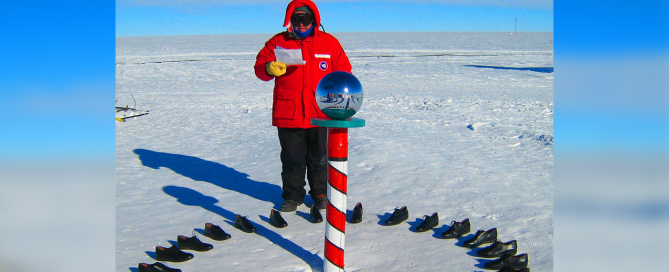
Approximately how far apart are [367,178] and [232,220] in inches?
60.3

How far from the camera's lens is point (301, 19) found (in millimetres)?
3805

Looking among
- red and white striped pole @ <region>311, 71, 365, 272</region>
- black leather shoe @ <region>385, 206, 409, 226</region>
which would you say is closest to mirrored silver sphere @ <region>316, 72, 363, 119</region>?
red and white striped pole @ <region>311, 71, 365, 272</region>

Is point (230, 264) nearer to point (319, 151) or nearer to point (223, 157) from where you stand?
point (319, 151)

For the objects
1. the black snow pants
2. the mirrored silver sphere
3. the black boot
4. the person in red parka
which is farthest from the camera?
the black snow pants

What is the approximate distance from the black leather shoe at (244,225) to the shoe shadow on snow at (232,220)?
1.4 inches

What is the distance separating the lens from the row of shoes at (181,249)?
9.73 ft

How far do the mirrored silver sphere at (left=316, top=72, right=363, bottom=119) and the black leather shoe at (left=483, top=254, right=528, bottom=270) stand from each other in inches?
50.3

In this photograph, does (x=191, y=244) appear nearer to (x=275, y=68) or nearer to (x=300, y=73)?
(x=275, y=68)

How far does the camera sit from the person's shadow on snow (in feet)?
15.6

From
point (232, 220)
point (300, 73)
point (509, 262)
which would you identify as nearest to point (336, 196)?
point (509, 262)

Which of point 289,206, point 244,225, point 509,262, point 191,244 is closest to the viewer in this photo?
point 509,262

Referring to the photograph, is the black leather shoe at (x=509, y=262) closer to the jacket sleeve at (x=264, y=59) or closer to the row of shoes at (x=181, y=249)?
the row of shoes at (x=181, y=249)

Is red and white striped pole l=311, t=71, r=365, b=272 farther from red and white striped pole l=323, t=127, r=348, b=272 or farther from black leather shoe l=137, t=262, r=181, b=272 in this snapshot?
black leather shoe l=137, t=262, r=181, b=272

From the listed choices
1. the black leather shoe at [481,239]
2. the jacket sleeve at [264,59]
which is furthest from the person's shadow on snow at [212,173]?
the black leather shoe at [481,239]
